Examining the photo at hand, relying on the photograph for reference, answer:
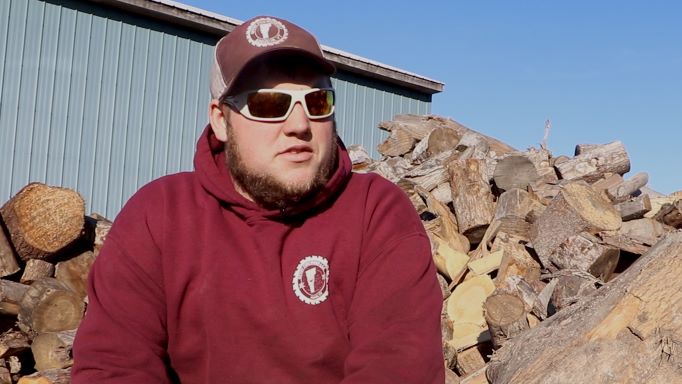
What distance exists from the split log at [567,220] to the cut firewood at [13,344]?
13.2 feet

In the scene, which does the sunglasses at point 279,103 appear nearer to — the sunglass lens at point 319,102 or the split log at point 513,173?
the sunglass lens at point 319,102

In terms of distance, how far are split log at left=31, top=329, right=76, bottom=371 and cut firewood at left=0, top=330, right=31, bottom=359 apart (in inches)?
8.8

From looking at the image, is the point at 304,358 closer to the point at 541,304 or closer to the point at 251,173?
the point at 251,173

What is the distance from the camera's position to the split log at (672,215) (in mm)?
7906

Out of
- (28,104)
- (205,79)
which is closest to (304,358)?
(28,104)

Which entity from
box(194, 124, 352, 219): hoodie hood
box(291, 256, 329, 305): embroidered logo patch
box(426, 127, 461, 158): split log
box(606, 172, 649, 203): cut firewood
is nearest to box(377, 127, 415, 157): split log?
box(426, 127, 461, 158): split log

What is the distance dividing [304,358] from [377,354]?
0.20 m

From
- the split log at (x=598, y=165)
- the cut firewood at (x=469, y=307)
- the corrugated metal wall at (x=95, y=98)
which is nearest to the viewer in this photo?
the cut firewood at (x=469, y=307)

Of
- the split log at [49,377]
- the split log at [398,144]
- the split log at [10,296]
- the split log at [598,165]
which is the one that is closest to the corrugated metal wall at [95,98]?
the split log at [398,144]

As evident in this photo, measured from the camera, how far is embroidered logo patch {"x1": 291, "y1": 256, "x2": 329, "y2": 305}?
2316 millimetres

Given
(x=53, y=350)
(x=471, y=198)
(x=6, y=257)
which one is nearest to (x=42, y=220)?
(x=6, y=257)

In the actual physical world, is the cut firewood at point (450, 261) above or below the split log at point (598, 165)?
below

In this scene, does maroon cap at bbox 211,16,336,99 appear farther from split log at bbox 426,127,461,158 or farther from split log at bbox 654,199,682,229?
split log at bbox 426,127,461,158

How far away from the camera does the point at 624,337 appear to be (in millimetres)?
4137
